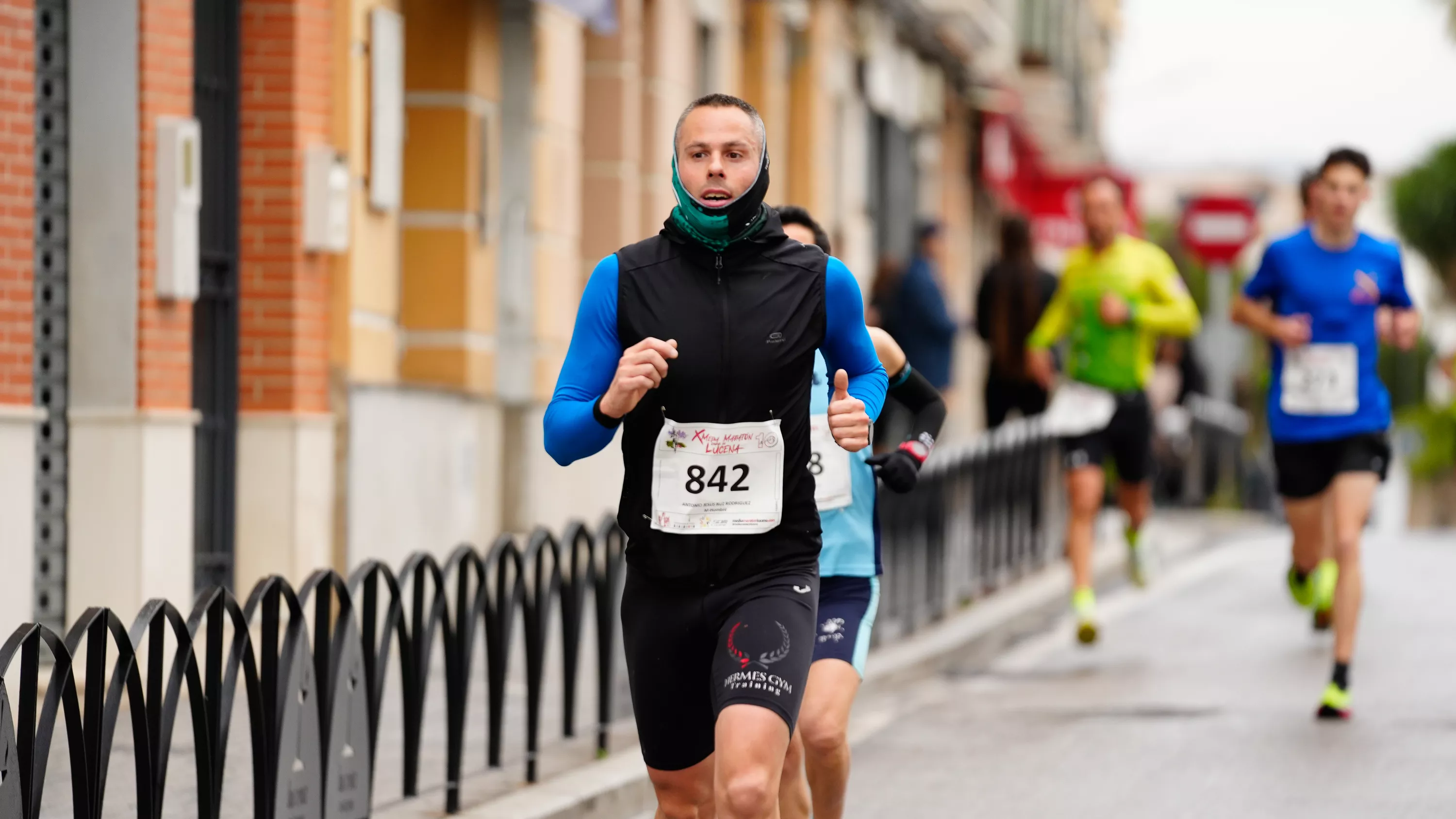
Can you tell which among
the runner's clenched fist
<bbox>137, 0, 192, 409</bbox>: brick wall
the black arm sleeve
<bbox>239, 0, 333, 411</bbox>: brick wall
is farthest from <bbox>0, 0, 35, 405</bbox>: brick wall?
the runner's clenched fist

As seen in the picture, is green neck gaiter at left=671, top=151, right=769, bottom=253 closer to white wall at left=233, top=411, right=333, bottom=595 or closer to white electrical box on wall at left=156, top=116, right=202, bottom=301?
white electrical box on wall at left=156, top=116, right=202, bottom=301

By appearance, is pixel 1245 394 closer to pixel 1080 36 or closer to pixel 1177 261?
pixel 1080 36

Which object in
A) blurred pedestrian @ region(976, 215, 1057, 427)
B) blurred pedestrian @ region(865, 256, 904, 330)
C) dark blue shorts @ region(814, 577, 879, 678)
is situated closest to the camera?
dark blue shorts @ region(814, 577, 879, 678)

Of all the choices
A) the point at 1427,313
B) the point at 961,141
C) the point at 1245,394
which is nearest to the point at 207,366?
the point at 961,141

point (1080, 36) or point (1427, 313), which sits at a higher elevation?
point (1080, 36)

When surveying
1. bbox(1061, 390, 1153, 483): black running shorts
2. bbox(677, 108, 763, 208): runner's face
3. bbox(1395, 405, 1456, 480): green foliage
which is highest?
bbox(677, 108, 763, 208): runner's face

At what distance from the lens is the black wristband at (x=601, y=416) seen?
5176 mm

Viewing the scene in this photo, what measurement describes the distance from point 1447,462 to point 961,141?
32.9 metres

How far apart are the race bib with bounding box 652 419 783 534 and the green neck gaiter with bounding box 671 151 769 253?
0.39 meters

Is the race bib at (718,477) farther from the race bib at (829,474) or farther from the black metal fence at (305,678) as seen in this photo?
the race bib at (829,474)

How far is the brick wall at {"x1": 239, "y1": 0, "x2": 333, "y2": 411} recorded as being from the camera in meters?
11.9

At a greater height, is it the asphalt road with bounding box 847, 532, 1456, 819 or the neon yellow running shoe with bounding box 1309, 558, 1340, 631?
the neon yellow running shoe with bounding box 1309, 558, 1340, 631

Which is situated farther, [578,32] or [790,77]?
[790,77]

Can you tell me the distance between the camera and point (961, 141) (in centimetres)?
3303
